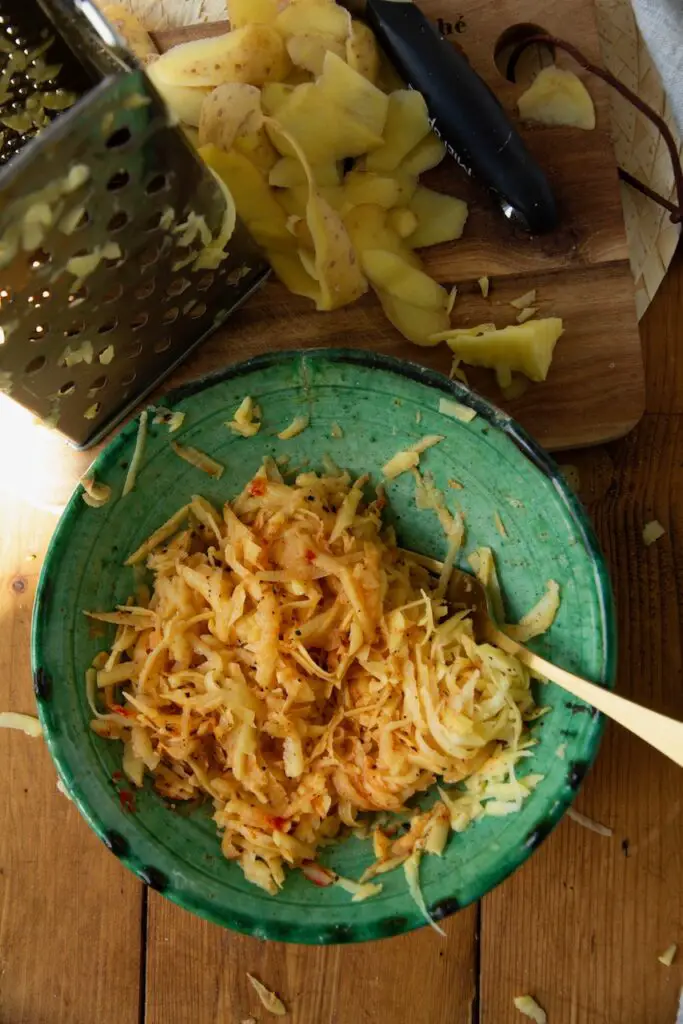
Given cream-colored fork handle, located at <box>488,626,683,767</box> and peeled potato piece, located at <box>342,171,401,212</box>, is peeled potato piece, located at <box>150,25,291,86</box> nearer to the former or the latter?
peeled potato piece, located at <box>342,171,401,212</box>

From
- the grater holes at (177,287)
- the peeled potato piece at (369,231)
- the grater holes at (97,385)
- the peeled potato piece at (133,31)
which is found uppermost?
the peeled potato piece at (133,31)

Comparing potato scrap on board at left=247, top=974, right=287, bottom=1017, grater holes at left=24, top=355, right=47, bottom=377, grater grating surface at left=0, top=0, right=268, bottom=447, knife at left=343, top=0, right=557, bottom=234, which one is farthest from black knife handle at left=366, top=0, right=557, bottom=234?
potato scrap on board at left=247, top=974, right=287, bottom=1017

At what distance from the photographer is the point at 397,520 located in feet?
4.33

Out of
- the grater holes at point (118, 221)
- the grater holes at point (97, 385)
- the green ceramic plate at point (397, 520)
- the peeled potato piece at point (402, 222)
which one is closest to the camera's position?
the grater holes at point (118, 221)

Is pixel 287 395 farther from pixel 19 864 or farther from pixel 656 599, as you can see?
pixel 19 864

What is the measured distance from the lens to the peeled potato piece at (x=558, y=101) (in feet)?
4.50

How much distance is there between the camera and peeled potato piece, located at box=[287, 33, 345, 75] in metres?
1.31

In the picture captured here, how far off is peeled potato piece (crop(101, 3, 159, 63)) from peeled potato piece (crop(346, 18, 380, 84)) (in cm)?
32

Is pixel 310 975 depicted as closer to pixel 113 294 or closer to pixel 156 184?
pixel 113 294

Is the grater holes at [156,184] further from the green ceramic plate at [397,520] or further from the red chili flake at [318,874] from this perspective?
the red chili flake at [318,874]

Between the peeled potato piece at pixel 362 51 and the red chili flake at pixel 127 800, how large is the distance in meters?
1.05

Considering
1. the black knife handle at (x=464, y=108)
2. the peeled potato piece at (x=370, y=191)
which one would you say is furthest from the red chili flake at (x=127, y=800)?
the black knife handle at (x=464, y=108)

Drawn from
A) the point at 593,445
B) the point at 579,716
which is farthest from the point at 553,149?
the point at 579,716

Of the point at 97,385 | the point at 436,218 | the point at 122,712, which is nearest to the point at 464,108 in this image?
the point at 436,218
